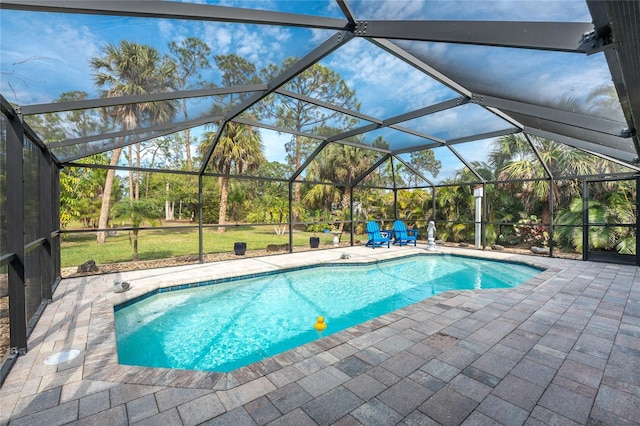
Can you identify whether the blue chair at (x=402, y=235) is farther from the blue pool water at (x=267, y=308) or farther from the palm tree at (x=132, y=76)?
the palm tree at (x=132, y=76)

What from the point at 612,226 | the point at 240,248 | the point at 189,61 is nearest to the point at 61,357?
the point at 189,61

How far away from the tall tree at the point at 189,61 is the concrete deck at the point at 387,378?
3.22 meters

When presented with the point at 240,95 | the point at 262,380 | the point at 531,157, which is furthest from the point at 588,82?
the point at 531,157

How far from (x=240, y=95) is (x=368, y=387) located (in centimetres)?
461

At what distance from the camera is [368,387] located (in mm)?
2180

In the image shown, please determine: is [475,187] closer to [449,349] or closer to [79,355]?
[449,349]

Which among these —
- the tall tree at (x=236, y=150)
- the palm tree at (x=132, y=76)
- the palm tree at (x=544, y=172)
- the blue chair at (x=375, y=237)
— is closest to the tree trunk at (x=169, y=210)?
the tall tree at (x=236, y=150)

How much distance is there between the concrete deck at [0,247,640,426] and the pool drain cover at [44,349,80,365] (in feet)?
0.21

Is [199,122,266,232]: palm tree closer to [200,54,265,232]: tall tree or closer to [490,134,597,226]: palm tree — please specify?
[200,54,265,232]: tall tree

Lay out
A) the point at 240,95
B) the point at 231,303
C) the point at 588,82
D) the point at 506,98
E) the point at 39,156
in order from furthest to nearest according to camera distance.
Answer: the point at 231,303, the point at 240,95, the point at 506,98, the point at 39,156, the point at 588,82

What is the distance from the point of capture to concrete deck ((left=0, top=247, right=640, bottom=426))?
1887 millimetres

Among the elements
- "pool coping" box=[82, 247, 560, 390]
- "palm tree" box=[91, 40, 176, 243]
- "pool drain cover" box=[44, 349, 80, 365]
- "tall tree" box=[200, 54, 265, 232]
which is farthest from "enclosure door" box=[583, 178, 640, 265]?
"tall tree" box=[200, 54, 265, 232]

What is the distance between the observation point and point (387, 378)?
230 centimetres

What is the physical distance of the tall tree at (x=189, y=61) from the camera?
124 inches
